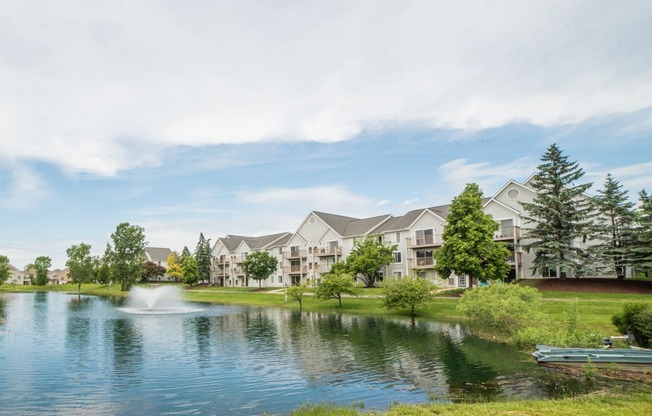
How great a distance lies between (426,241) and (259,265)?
3050 centimetres

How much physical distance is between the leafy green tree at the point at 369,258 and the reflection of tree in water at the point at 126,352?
3209 centimetres

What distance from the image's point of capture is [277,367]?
20.7 m

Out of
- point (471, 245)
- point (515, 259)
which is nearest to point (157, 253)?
point (515, 259)

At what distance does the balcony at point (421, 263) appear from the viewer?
200 feet

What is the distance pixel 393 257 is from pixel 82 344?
4486 centimetres

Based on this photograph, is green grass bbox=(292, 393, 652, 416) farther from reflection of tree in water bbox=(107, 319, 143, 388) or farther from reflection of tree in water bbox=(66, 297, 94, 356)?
reflection of tree in water bbox=(66, 297, 94, 356)

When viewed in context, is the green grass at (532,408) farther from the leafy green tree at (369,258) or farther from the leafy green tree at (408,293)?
the leafy green tree at (369,258)

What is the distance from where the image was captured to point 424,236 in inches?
2479

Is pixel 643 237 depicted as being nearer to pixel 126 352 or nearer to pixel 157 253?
pixel 126 352

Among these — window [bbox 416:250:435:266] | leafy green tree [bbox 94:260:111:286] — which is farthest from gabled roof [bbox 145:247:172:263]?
window [bbox 416:250:435:266]

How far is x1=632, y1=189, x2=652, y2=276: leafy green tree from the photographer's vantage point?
4264 centimetres

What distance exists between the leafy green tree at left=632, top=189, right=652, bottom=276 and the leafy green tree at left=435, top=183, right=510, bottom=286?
11.7m

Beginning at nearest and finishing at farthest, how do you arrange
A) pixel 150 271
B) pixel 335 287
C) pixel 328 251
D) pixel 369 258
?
pixel 335 287
pixel 369 258
pixel 328 251
pixel 150 271

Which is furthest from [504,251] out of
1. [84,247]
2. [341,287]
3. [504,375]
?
[84,247]
